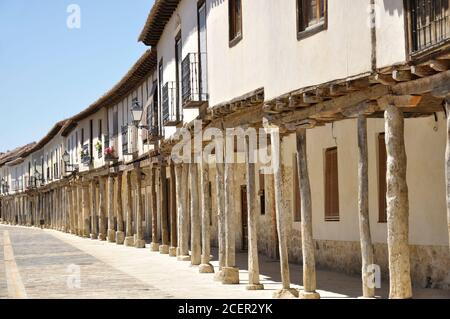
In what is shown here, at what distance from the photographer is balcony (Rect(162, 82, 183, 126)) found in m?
21.6

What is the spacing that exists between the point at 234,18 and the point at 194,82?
2988 mm

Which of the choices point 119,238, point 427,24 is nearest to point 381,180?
point 427,24

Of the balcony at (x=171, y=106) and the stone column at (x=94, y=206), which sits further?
the stone column at (x=94, y=206)

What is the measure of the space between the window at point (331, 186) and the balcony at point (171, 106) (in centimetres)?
466

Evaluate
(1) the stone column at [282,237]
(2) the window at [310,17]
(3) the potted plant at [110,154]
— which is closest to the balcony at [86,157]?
(3) the potted plant at [110,154]

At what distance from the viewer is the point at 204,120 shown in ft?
57.9

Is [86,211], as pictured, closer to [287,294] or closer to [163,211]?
[163,211]

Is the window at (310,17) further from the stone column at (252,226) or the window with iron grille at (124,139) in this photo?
the window with iron grille at (124,139)

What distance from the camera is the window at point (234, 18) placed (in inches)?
627

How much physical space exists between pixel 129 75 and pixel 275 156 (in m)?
17.8

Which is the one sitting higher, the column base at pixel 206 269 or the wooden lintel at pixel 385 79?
the wooden lintel at pixel 385 79

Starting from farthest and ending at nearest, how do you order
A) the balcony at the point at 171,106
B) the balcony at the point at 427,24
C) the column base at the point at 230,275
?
the balcony at the point at 171,106, the column base at the point at 230,275, the balcony at the point at 427,24

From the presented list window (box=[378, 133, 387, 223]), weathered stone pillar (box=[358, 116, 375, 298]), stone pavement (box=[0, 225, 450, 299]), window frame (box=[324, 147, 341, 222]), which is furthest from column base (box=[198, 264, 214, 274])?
weathered stone pillar (box=[358, 116, 375, 298])
